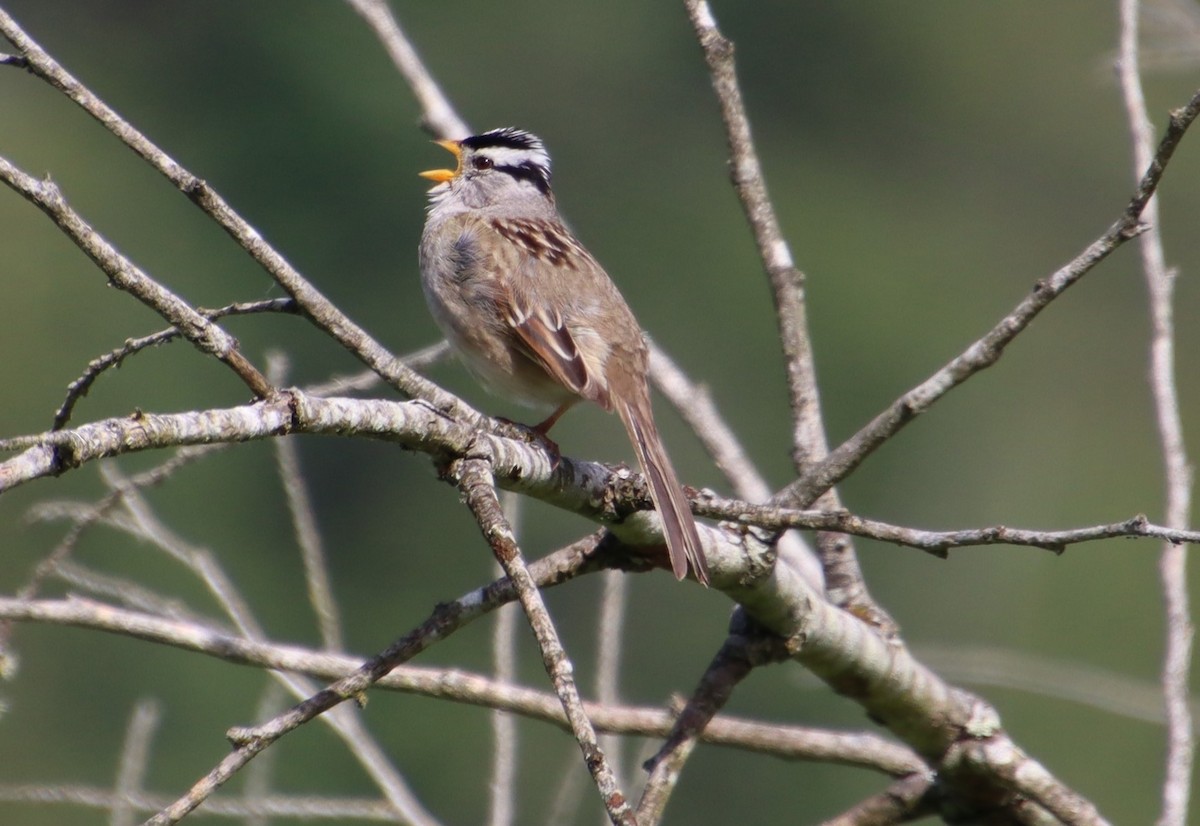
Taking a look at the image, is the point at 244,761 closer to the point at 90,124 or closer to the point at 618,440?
the point at 618,440

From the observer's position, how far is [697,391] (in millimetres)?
3984

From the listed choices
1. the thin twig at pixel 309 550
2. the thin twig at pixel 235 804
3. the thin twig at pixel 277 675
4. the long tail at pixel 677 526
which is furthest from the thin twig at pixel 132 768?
the long tail at pixel 677 526

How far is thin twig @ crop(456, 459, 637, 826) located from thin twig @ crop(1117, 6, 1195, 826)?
1424mm

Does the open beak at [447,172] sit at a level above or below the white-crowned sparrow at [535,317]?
above

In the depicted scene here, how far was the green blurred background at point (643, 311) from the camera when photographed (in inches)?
775

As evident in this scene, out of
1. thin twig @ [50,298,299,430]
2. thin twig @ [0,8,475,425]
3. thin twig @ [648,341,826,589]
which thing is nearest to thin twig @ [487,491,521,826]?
thin twig @ [648,341,826,589]

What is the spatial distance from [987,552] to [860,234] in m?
7.02

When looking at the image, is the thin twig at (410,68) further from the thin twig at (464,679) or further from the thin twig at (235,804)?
the thin twig at (235,804)

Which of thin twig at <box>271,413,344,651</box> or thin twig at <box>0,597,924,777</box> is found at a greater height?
thin twig at <box>271,413,344,651</box>

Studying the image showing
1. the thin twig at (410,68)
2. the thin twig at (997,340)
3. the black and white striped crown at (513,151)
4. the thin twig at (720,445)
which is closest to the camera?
the thin twig at (997,340)

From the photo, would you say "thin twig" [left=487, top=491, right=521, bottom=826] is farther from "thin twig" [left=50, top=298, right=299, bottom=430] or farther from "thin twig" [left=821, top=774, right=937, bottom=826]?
"thin twig" [left=50, top=298, right=299, bottom=430]

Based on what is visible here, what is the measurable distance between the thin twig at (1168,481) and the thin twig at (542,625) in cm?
142

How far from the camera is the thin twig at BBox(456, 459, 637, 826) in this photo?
1.70 meters

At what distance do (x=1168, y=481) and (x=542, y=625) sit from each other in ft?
5.70
